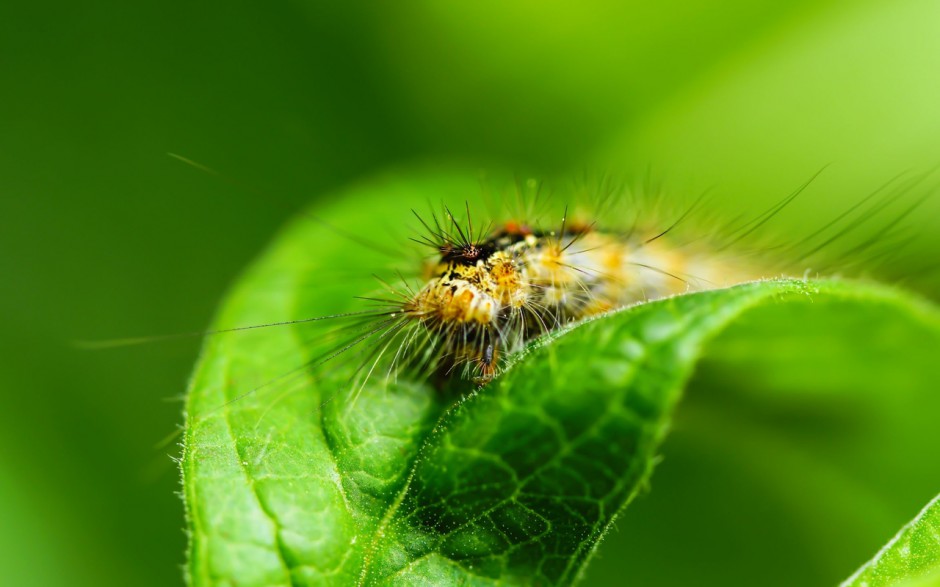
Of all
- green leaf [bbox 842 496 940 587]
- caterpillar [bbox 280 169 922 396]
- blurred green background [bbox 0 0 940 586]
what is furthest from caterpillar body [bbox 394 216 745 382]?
blurred green background [bbox 0 0 940 586]

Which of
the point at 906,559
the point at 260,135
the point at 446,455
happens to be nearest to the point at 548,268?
the point at 446,455

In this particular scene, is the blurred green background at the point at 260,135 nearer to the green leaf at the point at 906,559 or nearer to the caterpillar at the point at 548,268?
the caterpillar at the point at 548,268

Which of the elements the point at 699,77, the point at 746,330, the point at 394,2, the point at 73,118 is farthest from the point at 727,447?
the point at 73,118

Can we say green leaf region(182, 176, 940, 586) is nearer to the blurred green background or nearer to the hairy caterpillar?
the hairy caterpillar

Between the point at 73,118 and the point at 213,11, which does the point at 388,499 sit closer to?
the point at 213,11

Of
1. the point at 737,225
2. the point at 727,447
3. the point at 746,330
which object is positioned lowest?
the point at 727,447

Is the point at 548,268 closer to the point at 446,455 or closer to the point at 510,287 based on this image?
the point at 510,287
